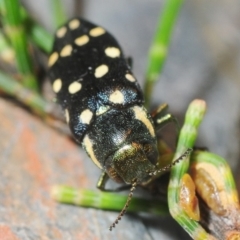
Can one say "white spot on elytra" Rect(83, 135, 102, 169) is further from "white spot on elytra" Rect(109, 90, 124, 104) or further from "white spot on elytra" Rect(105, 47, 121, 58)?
"white spot on elytra" Rect(105, 47, 121, 58)

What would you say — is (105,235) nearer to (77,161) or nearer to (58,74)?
(77,161)

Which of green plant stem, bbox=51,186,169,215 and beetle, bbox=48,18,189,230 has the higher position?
beetle, bbox=48,18,189,230

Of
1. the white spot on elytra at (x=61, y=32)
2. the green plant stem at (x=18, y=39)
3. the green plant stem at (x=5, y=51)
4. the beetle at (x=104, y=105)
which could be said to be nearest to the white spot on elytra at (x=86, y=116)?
the beetle at (x=104, y=105)

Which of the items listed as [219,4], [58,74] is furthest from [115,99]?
[219,4]

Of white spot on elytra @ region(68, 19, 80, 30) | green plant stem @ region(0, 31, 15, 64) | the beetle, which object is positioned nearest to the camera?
the beetle

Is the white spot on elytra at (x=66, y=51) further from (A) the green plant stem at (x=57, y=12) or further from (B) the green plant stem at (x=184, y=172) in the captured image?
(B) the green plant stem at (x=184, y=172)

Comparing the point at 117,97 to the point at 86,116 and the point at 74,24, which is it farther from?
the point at 74,24

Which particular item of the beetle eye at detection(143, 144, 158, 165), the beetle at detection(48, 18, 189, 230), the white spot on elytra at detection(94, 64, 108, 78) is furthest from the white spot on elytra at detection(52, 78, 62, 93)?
the beetle eye at detection(143, 144, 158, 165)
